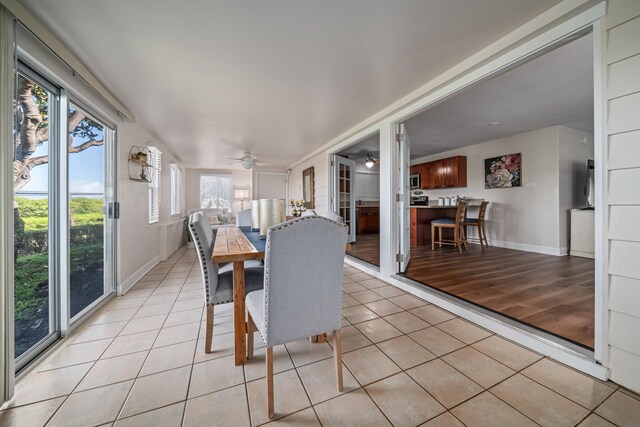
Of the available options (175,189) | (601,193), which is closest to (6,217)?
(601,193)

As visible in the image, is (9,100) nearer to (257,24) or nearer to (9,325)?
(9,325)

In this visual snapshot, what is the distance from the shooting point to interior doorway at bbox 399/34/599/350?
2.24m

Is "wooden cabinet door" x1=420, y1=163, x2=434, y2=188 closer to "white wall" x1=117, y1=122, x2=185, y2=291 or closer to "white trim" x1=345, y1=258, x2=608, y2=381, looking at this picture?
"white trim" x1=345, y1=258, x2=608, y2=381

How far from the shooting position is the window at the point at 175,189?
232 inches

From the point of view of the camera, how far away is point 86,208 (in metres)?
2.29

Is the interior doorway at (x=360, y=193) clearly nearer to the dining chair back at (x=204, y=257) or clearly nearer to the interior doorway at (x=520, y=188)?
the interior doorway at (x=520, y=188)

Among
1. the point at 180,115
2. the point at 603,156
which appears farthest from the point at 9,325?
the point at 603,156

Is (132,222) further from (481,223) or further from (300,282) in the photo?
(481,223)

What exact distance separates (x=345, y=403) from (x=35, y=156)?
2.63 meters

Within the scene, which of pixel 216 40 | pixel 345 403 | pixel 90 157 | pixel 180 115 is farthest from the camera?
pixel 180 115

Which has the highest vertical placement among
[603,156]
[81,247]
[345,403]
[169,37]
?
[169,37]

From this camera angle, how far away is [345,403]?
122 cm

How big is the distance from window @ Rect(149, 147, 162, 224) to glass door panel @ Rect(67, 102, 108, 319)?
1.54 metres

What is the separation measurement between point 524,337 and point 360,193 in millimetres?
6572
